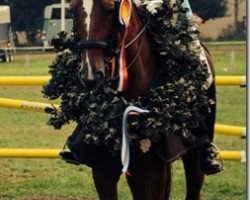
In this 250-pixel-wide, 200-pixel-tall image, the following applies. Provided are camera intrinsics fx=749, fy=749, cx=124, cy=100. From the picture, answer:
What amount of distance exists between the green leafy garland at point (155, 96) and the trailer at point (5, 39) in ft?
99.8

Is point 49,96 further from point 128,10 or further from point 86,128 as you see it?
point 128,10

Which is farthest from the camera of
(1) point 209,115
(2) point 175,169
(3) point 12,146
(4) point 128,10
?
(3) point 12,146

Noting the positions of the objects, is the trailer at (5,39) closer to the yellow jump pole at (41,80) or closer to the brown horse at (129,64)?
the yellow jump pole at (41,80)

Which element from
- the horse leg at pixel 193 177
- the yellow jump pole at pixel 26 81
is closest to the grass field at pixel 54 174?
the yellow jump pole at pixel 26 81

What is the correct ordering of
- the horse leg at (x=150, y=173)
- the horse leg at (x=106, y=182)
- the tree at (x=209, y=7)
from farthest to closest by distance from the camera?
the tree at (x=209, y=7)
the horse leg at (x=106, y=182)
the horse leg at (x=150, y=173)

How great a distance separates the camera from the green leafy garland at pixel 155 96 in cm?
434

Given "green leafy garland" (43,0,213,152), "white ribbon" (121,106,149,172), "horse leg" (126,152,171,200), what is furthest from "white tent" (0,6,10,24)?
"white ribbon" (121,106,149,172)

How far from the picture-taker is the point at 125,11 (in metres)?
4.13

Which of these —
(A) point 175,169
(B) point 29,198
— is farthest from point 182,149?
(A) point 175,169

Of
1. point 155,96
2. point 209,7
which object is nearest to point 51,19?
point 209,7

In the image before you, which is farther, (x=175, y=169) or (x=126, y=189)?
(x=175, y=169)

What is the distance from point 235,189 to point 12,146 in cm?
372

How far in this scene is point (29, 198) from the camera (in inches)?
278

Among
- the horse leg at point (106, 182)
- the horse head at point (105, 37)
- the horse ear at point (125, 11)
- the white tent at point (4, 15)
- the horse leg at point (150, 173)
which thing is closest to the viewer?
the horse head at point (105, 37)
